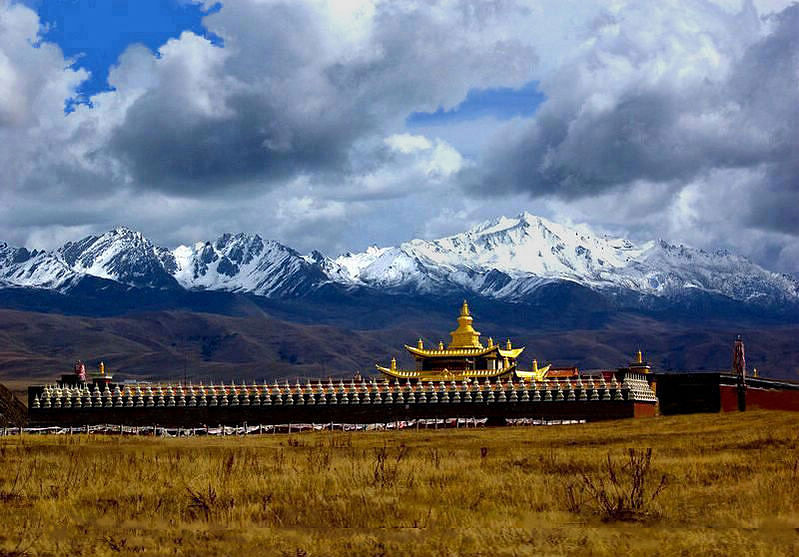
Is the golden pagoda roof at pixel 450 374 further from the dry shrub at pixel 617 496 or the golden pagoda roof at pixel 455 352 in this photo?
the dry shrub at pixel 617 496

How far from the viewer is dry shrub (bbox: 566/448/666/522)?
28.9m

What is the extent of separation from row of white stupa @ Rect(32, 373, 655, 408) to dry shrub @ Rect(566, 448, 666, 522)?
4168 cm

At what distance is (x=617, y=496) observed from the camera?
31.1 m

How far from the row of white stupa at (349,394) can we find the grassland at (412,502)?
30.3 meters

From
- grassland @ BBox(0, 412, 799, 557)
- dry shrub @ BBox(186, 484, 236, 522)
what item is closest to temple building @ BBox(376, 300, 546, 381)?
grassland @ BBox(0, 412, 799, 557)

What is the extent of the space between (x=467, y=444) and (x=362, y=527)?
2529cm

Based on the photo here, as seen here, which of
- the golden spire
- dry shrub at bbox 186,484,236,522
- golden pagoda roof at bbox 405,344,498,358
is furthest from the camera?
the golden spire

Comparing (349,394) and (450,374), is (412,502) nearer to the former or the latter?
(349,394)

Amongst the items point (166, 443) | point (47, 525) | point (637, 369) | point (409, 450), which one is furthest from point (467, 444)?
point (637, 369)

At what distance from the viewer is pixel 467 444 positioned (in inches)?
2093

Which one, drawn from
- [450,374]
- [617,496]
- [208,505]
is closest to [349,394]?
[450,374]

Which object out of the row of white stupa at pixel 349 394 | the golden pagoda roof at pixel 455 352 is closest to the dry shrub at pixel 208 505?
the row of white stupa at pixel 349 394

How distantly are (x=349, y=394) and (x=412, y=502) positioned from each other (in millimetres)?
53059

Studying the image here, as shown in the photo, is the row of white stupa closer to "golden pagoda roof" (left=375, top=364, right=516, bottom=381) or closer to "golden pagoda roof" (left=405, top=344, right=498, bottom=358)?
"golden pagoda roof" (left=375, top=364, right=516, bottom=381)
